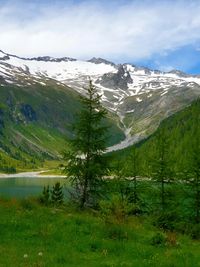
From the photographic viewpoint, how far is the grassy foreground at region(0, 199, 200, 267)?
65.2ft

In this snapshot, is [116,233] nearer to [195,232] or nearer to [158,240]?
[158,240]

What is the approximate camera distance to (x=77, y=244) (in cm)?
2289

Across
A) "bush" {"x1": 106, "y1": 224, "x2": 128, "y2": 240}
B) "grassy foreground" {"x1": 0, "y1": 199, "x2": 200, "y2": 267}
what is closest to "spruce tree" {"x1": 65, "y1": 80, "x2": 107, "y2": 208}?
"grassy foreground" {"x1": 0, "y1": 199, "x2": 200, "y2": 267}

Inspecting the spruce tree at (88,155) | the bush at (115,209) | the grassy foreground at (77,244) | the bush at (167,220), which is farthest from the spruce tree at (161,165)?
the grassy foreground at (77,244)

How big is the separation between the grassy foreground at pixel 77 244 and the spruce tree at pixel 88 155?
46.5 feet

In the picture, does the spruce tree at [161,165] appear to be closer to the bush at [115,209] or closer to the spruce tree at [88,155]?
the spruce tree at [88,155]

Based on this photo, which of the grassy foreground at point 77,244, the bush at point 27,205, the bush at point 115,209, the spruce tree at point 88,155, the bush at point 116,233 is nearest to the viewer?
the grassy foreground at point 77,244

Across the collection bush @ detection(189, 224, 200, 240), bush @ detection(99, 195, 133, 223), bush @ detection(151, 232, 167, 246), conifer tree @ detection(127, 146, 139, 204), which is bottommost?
bush @ detection(189, 224, 200, 240)

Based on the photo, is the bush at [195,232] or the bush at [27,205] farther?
the bush at [195,232]

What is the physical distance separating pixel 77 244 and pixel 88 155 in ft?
73.2

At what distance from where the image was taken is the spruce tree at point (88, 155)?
1740 inches

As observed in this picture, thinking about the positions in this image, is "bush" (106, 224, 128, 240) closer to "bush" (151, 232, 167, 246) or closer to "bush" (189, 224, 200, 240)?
"bush" (151, 232, 167, 246)

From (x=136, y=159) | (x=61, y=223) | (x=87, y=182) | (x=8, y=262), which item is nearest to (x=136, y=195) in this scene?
(x=136, y=159)

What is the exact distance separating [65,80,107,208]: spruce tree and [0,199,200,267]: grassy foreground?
14174 millimetres
